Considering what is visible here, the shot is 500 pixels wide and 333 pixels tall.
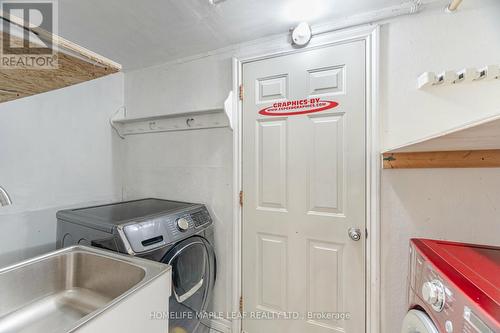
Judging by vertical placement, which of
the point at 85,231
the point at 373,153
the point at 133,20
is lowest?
the point at 85,231

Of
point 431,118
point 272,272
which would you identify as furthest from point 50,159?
point 431,118

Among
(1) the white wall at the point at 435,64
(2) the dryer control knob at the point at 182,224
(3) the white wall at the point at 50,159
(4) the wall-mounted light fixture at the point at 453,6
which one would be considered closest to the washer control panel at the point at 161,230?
(2) the dryer control knob at the point at 182,224

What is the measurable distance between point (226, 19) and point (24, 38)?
1.24 m

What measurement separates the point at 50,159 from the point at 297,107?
187cm

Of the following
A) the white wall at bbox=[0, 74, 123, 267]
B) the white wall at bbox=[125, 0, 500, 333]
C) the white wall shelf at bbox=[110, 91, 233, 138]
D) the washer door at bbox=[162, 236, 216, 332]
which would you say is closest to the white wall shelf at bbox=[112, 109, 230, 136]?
the white wall shelf at bbox=[110, 91, 233, 138]

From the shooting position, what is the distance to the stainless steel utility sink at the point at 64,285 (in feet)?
3.29

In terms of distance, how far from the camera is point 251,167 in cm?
175

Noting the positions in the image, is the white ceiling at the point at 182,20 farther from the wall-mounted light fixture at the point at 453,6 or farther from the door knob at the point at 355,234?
the door knob at the point at 355,234

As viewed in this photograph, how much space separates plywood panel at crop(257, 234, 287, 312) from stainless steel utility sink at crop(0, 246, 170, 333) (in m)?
0.83

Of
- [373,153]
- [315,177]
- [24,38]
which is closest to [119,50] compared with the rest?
[24,38]

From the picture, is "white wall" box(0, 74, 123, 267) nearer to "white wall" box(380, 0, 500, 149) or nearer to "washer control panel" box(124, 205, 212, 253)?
"washer control panel" box(124, 205, 212, 253)

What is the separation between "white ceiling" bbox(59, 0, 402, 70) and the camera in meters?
1.34

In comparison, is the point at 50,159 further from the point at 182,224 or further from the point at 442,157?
the point at 442,157

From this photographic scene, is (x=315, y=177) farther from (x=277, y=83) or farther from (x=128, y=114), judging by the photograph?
(x=128, y=114)
